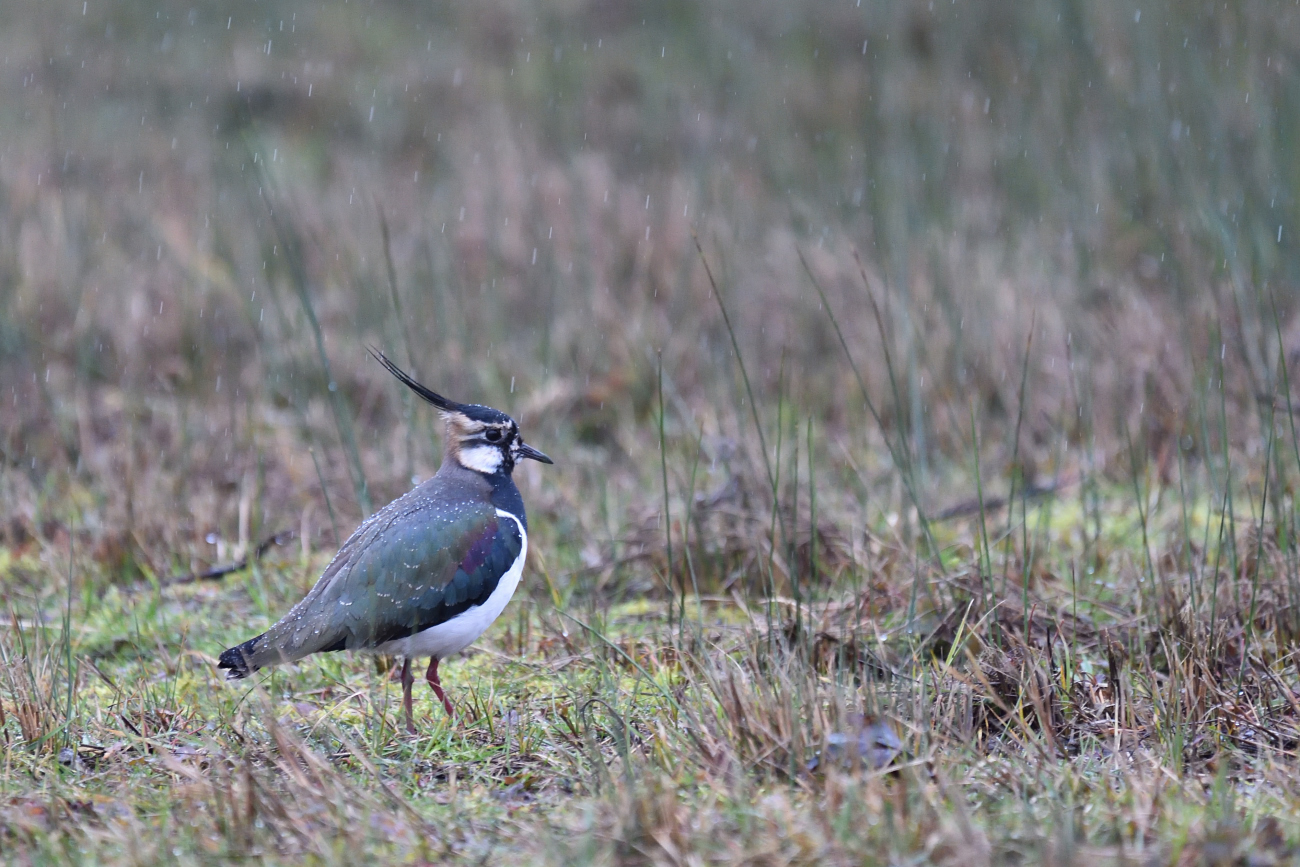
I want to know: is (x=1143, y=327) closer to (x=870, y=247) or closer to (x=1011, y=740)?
(x=870, y=247)

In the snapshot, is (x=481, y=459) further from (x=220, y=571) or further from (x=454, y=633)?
(x=220, y=571)

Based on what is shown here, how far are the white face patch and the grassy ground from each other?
1.53 feet

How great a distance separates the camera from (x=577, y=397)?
6.77 metres

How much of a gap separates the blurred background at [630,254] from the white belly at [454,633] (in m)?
0.89

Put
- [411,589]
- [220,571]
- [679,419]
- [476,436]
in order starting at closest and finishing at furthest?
1. [411,589]
2. [476,436]
3. [220,571]
4. [679,419]

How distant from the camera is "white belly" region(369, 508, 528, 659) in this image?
3721 millimetres

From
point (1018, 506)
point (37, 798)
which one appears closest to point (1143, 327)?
point (1018, 506)

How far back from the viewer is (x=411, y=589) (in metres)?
3.71

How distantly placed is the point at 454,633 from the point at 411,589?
0.16m

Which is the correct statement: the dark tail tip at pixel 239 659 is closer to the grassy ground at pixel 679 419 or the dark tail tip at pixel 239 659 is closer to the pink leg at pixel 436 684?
the grassy ground at pixel 679 419

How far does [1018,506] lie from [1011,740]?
2260 millimetres

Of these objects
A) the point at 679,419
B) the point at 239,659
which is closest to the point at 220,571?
the point at 239,659

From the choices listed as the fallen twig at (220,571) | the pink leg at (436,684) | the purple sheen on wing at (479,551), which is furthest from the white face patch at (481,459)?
the fallen twig at (220,571)

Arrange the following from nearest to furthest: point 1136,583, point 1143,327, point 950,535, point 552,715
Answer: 1. point 552,715
2. point 1136,583
3. point 950,535
4. point 1143,327
